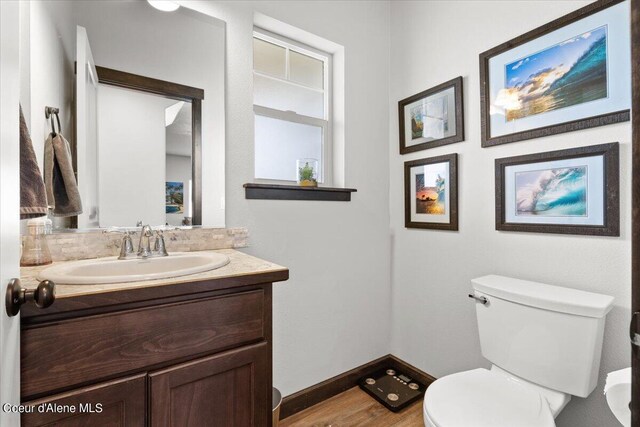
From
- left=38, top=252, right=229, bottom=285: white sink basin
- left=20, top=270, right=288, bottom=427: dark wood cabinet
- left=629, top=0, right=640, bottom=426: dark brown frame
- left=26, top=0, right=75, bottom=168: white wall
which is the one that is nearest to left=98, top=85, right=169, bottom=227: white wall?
left=26, top=0, right=75, bottom=168: white wall

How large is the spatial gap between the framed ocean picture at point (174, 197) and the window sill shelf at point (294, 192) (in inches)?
11.9

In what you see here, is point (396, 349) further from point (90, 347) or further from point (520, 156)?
point (90, 347)

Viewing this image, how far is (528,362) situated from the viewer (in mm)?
1265

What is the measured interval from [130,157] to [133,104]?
230mm

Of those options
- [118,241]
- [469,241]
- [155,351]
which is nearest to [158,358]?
[155,351]

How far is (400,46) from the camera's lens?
209 cm

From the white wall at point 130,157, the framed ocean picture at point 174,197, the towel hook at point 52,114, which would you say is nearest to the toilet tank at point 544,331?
the framed ocean picture at point 174,197

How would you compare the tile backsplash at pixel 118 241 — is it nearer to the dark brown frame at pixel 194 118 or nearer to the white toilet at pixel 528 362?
the dark brown frame at pixel 194 118

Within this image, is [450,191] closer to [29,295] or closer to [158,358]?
[158,358]

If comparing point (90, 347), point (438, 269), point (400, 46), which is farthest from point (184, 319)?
point (400, 46)

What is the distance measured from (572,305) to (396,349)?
1.23 meters

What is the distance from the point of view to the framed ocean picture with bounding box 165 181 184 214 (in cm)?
142

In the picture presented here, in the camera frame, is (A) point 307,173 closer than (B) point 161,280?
No

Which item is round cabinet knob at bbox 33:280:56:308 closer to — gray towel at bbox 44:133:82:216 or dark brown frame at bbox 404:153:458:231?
gray towel at bbox 44:133:82:216
